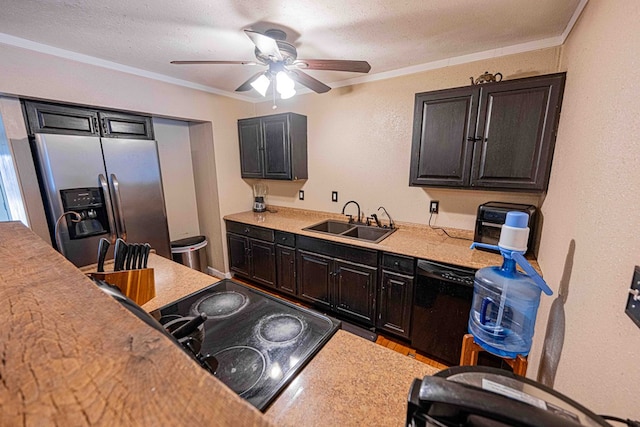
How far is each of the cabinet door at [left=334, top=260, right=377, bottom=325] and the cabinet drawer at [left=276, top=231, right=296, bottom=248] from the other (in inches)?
21.4

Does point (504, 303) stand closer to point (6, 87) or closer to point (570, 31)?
point (570, 31)

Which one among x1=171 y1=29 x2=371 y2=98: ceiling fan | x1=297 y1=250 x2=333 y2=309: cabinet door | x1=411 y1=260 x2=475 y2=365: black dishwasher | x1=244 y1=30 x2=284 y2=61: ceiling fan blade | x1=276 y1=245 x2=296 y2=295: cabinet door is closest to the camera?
x1=244 y1=30 x2=284 y2=61: ceiling fan blade

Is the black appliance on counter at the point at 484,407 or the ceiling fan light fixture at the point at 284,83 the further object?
the ceiling fan light fixture at the point at 284,83

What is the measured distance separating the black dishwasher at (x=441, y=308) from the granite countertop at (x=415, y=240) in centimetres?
9

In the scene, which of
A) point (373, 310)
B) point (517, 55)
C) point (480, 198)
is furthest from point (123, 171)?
point (517, 55)

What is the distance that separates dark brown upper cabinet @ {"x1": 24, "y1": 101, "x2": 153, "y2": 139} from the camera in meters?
1.92

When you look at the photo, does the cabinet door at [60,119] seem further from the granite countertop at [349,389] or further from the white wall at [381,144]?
the granite countertop at [349,389]

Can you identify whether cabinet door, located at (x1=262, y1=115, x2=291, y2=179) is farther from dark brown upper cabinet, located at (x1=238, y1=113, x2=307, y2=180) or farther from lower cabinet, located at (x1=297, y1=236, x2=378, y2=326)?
lower cabinet, located at (x1=297, y1=236, x2=378, y2=326)

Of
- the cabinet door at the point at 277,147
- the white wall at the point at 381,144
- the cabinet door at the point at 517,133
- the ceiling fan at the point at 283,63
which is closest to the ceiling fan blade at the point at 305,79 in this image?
the ceiling fan at the point at 283,63

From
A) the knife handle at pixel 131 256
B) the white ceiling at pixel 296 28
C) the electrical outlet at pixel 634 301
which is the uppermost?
the white ceiling at pixel 296 28

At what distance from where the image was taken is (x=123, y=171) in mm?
2256

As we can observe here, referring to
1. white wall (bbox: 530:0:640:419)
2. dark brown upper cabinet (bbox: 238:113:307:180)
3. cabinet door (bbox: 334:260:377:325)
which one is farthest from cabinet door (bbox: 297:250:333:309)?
white wall (bbox: 530:0:640:419)

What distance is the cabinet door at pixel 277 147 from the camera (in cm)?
287

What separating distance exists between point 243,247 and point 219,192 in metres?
0.77
